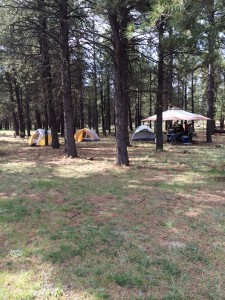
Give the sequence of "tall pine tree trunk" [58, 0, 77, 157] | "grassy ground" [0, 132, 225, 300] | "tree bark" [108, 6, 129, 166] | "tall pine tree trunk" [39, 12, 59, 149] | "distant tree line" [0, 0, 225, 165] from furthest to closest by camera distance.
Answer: "tall pine tree trunk" [39, 12, 59, 149] → "tall pine tree trunk" [58, 0, 77, 157] → "tree bark" [108, 6, 129, 166] → "distant tree line" [0, 0, 225, 165] → "grassy ground" [0, 132, 225, 300]

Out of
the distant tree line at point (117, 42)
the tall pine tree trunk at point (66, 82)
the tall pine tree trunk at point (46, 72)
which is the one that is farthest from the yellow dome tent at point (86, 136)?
the tall pine tree trunk at point (66, 82)

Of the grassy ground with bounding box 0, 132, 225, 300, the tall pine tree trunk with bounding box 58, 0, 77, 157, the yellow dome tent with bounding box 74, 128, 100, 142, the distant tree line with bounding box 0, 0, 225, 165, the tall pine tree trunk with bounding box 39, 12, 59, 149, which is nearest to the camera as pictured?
the grassy ground with bounding box 0, 132, 225, 300

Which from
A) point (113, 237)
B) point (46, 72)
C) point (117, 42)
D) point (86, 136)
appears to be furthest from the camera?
point (86, 136)

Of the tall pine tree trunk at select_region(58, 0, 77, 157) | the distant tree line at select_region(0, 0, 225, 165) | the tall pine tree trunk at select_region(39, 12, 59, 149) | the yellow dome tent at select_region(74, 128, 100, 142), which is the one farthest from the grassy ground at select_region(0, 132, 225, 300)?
the yellow dome tent at select_region(74, 128, 100, 142)

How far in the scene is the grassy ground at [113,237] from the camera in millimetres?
2736

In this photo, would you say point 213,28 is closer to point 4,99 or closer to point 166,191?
point 166,191

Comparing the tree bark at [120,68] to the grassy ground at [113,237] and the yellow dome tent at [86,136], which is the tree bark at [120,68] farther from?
the yellow dome tent at [86,136]

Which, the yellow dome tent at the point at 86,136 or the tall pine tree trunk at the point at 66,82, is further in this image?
the yellow dome tent at the point at 86,136

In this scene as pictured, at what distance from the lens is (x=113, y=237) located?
12.3 feet

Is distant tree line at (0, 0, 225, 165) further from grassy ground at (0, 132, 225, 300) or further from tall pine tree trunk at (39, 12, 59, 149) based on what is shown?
grassy ground at (0, 132, 225, 300)

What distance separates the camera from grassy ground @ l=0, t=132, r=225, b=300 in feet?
8.98

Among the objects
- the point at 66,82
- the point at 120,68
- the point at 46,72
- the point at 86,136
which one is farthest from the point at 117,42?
the point at 86,136

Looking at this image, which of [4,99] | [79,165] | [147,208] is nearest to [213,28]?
[147,208]

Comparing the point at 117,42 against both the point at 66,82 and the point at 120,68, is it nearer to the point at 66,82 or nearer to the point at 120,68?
the point at 120,68
